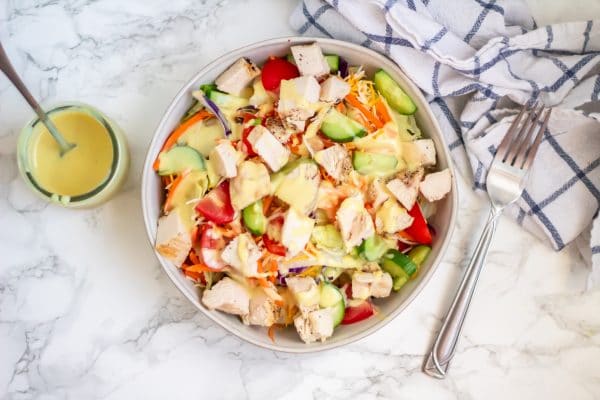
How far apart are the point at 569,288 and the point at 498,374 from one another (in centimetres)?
31

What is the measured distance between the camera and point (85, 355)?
1915mm

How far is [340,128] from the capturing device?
1.71 meters

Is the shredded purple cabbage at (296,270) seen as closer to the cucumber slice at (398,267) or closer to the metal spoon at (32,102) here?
the cucumber slice at (398,267)

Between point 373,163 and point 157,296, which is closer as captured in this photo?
point 373,163

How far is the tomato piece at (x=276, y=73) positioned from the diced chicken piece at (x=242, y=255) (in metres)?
0.40

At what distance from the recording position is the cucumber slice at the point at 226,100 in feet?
5.74

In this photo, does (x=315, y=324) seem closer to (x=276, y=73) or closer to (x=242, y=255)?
(x=242, y=255)

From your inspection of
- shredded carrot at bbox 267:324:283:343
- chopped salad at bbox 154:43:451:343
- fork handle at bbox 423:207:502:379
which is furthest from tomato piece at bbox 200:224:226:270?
fork handle at bbox 423:207:502:379

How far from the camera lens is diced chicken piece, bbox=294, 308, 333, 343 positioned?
167 centimetres

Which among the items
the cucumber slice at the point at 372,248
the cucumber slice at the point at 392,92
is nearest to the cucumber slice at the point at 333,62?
the cucumber slice at the point at 392,92

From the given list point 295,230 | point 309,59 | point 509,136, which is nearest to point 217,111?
point 309,59

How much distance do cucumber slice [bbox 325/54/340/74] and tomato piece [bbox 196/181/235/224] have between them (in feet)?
1.34

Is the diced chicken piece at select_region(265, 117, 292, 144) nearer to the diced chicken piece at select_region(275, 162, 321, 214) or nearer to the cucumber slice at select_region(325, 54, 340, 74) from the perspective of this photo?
the diced chicken piece at select_region(275, 162, 321, 214)

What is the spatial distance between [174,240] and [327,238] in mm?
374
